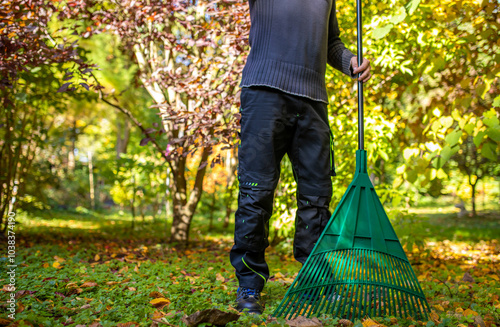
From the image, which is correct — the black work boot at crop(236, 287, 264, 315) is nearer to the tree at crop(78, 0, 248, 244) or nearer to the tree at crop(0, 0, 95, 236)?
the tree at crop(78, 0, 248, 244)

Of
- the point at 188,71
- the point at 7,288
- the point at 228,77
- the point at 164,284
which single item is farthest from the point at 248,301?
the point at 188,71

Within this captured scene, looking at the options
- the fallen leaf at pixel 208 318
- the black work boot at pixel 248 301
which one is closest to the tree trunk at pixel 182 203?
the black work boot at pixel 248 301

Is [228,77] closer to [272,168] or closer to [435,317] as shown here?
[272,168]

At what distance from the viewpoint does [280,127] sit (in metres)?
1.65

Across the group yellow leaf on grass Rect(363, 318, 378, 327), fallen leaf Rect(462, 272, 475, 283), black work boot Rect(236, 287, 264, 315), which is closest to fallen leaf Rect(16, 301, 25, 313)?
black work boot Rect(236, 287, 264, 315)

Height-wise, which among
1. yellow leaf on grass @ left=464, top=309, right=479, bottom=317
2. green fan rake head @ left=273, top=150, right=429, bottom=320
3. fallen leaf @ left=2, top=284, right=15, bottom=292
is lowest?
yellow leaf on grass @ left=464, top=309, right=479, bottom=317

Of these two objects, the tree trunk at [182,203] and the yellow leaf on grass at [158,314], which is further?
the tree trunk at [182,203]

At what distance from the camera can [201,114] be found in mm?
2561

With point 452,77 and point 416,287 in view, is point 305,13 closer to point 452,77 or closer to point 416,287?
point 416,287

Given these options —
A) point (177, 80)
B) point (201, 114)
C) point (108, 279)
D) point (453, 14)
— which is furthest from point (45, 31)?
point (453, 14)

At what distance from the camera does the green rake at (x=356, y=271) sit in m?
1.44

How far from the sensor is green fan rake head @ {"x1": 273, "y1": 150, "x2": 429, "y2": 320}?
4.72 feet

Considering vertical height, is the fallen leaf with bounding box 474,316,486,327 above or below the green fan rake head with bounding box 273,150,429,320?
below

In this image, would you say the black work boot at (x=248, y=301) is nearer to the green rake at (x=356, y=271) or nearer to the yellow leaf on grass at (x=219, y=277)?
the green rake at (x=356, y=271)
